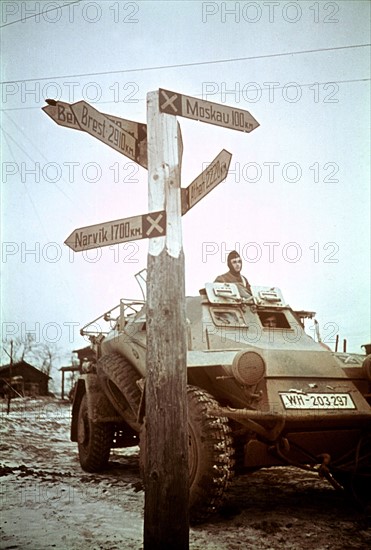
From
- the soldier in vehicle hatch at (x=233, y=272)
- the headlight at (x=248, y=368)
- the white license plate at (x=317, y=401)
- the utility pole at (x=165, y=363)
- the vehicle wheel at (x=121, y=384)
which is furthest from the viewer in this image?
the soldier in vehicle hatch at (x=233, y=272)

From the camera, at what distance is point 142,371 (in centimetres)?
603

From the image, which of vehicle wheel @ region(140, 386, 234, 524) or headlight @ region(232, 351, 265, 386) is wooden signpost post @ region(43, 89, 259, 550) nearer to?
vehicle wheel @ region(140, 386, 234, 524)

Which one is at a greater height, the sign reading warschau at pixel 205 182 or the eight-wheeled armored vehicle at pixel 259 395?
the sign reading warschau at pixel 205 182

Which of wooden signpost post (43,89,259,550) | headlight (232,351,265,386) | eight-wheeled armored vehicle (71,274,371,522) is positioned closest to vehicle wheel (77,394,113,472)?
eight-wheeled armored vehicle (71,274,371,522)

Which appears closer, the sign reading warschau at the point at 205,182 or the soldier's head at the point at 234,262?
the sign reading warschau at the point at 205,182

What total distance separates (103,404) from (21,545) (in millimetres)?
3190

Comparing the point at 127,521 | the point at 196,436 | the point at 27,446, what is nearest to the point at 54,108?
the point at 196,436

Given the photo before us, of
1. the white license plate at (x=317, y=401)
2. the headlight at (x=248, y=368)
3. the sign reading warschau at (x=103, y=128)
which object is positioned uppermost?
the sign reading warschau at (x=103, y=128)

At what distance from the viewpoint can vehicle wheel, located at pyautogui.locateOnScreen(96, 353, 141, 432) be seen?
6078mm

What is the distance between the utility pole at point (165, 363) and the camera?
9.79ft

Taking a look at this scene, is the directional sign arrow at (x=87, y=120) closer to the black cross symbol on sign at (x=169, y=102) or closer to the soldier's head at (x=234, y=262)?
the black cross symbol on sign at (x=169, y=102)

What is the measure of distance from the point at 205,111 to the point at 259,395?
7.93 feet

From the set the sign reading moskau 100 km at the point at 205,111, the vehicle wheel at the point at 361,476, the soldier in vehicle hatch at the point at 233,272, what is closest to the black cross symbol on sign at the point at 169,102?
the sign reading moskau 100 km at the point at 205,111

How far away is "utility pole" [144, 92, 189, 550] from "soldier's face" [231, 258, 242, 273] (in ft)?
10.9
